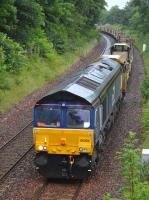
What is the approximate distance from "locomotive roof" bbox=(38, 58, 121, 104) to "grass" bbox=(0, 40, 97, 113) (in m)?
6.36

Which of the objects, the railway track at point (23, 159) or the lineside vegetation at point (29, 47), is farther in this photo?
the lineside vegetation at point (29, 47)

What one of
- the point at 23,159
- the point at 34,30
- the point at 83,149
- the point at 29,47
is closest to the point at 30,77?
the point at 29,47

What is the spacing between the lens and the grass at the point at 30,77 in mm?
26827

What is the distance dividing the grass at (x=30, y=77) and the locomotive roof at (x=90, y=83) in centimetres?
636

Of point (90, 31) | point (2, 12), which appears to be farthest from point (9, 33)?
point (90, 31)

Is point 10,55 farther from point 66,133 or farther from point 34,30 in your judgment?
point 66,133

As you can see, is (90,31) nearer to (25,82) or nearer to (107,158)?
(25,82)

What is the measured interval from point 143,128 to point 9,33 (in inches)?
613

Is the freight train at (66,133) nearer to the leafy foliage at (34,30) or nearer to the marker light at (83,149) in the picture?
the marker light at (83,149)

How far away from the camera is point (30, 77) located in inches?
1254

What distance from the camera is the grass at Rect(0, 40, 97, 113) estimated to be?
26.8 metres

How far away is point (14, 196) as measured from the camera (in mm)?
14508

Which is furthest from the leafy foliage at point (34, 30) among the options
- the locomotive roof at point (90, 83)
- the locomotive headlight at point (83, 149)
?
the locomotive headlight at point (83, 149)

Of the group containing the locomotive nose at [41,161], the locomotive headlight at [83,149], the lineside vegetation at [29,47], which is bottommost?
the locomotive nose at [41,161]
